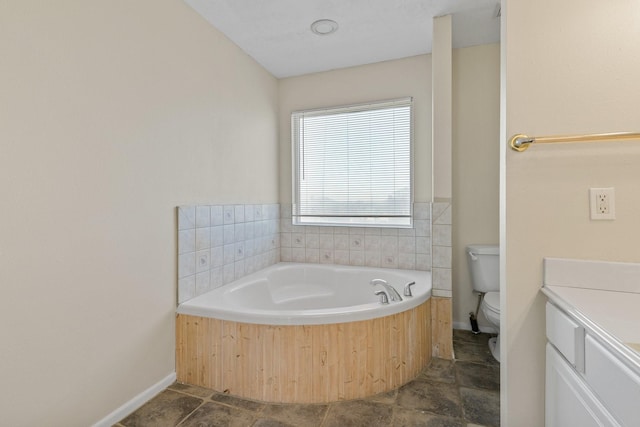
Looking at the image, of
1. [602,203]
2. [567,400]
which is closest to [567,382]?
[567,400]

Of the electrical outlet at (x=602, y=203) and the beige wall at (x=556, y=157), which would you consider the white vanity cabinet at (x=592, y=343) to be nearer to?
the beige wall at (x=556, y=157)

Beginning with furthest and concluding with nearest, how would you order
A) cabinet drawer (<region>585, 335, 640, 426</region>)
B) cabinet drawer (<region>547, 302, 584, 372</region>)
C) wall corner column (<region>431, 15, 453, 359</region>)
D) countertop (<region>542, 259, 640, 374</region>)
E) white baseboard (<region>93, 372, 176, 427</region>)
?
wall corner column (<region>431, 15, 453, 359</region>)
white baseboard (<region>93, 372, 176, 427</region>)
cabinet drawer (<region>547, 302, 584, 372</region>)
countertop (<region>542, 259, 640, 374</region>)
cabinet drawer (<region>585, 335, 640, 426</region>)

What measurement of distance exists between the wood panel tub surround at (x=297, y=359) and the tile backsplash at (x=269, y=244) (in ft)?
1.34

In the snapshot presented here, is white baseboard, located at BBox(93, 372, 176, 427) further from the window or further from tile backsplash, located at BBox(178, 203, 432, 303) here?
the window

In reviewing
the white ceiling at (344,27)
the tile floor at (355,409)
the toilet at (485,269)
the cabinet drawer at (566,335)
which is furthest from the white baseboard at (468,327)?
the white ceiling at (344,27)

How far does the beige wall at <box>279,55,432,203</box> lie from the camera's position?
2771 millimetres

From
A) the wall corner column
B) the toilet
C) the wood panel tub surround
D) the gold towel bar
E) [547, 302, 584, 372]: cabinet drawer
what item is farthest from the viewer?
the toilet

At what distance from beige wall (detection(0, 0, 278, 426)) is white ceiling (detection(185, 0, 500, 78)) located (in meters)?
0.32

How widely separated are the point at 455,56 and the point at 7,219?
3.17 meters

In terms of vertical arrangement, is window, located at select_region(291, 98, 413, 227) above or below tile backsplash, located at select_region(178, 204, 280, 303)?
above

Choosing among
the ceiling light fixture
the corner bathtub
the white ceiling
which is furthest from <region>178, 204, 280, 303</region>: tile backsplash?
the ceiling light fixture

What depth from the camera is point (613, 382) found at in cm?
78

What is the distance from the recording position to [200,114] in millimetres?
2174

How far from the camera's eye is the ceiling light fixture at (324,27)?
7.49 ft
